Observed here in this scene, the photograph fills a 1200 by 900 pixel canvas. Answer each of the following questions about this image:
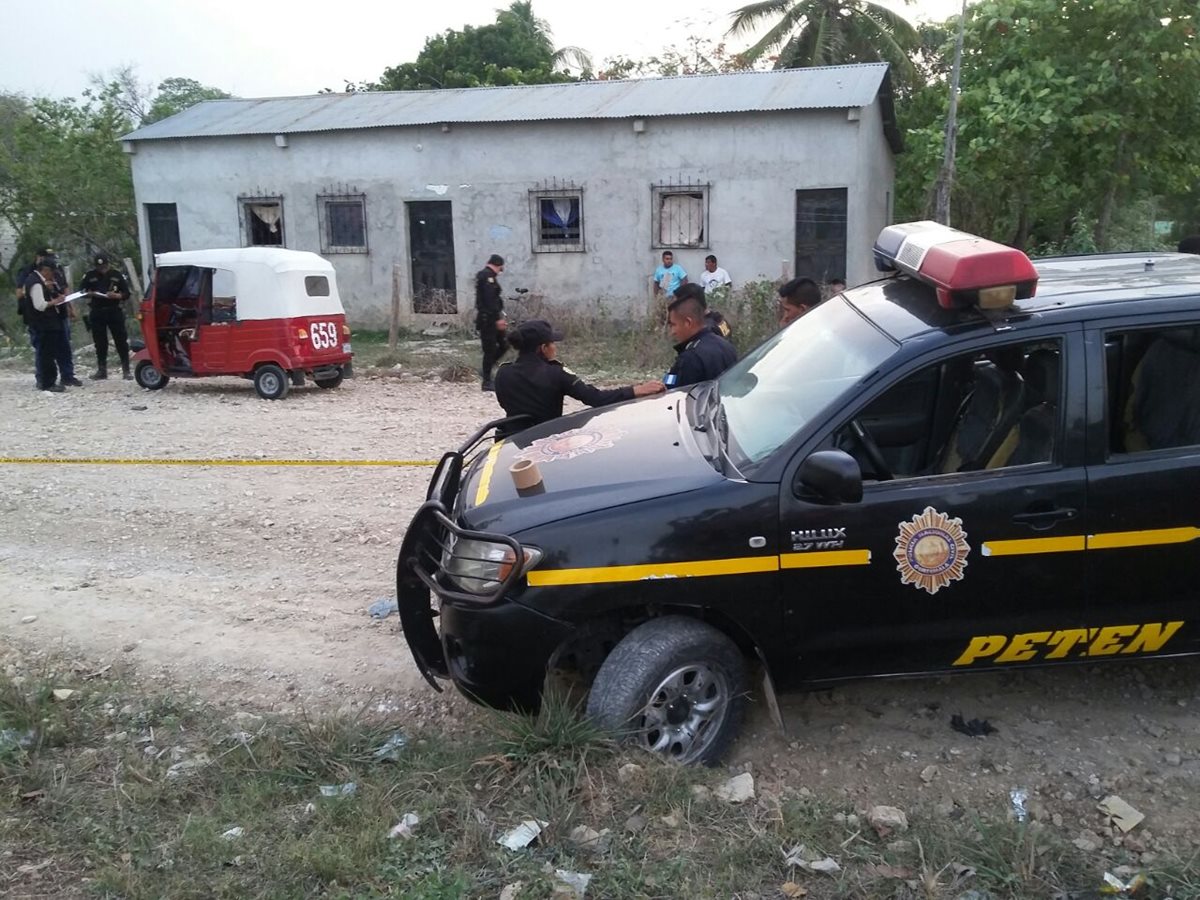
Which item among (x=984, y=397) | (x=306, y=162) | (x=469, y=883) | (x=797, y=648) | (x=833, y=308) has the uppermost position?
(x=306, y=162)

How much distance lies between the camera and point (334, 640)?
512 centimetres

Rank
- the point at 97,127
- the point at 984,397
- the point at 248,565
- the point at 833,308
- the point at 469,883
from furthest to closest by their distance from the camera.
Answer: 1. the point at 97,127
2. the point at 248,565
3. the point at 833,308
4. the point at 984,397
5. the point at 469,883

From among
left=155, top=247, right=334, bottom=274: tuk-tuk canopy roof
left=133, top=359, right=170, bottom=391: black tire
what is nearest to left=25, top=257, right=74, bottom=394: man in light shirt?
left=133, top=359, right=170, bottom=391: black tire

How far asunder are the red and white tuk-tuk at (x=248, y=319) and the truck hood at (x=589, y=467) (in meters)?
8.42

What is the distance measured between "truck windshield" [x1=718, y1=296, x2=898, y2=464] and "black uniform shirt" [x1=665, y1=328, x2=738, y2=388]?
44cm

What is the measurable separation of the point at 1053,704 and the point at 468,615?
2.46 m

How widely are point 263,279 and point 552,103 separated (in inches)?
362

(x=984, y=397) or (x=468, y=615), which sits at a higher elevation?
(x=984, y=397)

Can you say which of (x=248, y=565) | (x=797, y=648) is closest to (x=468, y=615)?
(x=797, y=648)

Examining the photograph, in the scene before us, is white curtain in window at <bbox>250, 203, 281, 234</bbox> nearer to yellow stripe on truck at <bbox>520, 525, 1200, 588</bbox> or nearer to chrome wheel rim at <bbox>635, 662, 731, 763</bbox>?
yellow stripe on truck at <bbox>520, 525, 1200, 588</bbox>

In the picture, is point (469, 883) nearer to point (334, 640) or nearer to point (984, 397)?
point (334, 640)

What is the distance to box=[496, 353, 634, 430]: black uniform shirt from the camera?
545 cm

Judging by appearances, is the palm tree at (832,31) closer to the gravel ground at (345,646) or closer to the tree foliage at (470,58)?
the tree foliage at (470,58)

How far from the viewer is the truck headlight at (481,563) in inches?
143
